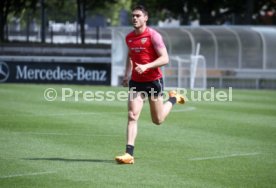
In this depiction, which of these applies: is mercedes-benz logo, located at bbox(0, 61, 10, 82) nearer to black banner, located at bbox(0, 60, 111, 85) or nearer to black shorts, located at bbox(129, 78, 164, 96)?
black banner, located at bbox(0, 60, 111, 85)

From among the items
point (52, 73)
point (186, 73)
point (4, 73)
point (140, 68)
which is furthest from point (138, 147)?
point (4, 73)

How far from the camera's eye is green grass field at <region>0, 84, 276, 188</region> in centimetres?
989

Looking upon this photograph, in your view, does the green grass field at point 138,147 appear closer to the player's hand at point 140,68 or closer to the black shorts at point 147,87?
the black shorts at point 147,87

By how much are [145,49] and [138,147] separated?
7.55 feet

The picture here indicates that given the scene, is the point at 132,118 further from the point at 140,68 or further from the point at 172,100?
the point at 172,100

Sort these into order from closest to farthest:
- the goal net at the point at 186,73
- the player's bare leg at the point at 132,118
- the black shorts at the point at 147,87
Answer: the player's bare leg at the point at 132,118 → the black shorts at the point at 147,87 → the goal net at the point at 186,73

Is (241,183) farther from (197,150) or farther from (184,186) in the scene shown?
(197,150)

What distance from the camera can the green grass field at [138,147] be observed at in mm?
9891

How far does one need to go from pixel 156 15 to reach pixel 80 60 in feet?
56.1

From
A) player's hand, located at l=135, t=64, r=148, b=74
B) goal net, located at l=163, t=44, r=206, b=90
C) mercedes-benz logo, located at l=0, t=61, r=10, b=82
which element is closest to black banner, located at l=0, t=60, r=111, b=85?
mercedes-benz logo, located at l=0, t=61, r=10, b=82

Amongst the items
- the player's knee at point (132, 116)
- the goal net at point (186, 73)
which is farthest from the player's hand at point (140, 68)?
the goal net at point (186, 73)

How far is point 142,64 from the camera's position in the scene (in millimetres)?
11625

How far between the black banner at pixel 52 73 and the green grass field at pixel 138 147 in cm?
1264

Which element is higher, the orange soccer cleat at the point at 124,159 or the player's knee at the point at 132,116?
the player's knee at the point at 132,116
